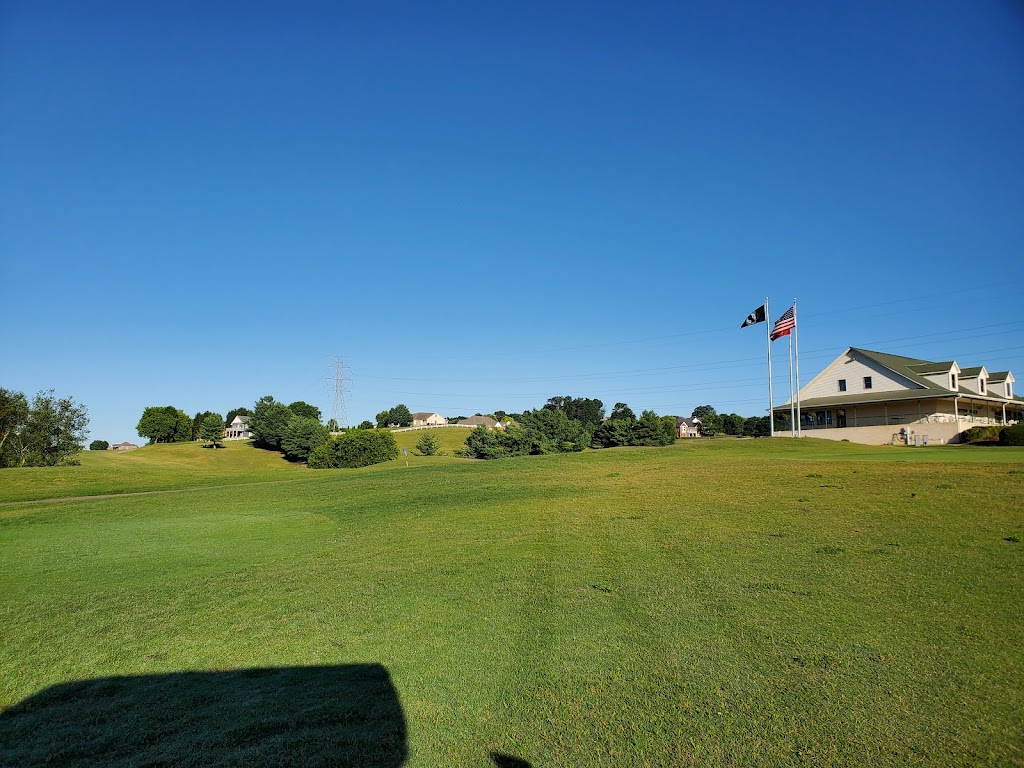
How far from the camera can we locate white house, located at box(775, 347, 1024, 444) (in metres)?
45.9

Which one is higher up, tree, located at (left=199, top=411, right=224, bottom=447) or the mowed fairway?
tree, located at (left=199, top=411, right=224, bottom=447)

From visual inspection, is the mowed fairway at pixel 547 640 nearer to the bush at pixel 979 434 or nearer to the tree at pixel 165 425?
the bush at pixel 979 434

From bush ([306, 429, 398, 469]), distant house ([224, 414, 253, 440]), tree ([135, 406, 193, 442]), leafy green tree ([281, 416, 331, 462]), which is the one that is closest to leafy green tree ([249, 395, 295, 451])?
leafy green tree ([281, 416, 331, 462])

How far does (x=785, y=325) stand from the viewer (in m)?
44.7

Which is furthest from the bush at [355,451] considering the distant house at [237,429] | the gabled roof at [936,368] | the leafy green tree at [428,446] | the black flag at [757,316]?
the distant house at [237,429]

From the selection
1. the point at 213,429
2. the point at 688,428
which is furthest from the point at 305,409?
the point at 688,428

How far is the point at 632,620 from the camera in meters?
6.18

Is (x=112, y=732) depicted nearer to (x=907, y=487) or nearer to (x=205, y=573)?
(x=205, y=573)

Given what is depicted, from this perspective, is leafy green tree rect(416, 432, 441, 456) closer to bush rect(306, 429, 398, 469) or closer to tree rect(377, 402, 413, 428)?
bush rect(306, 429, 398, 469)

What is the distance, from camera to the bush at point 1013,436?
119 feet

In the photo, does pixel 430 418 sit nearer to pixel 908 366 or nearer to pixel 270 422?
pixel 270 422

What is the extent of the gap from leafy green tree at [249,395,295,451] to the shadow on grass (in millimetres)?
85283

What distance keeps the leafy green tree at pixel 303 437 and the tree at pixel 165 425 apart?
51824 millimetres

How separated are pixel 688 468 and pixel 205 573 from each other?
1532 centimetres
